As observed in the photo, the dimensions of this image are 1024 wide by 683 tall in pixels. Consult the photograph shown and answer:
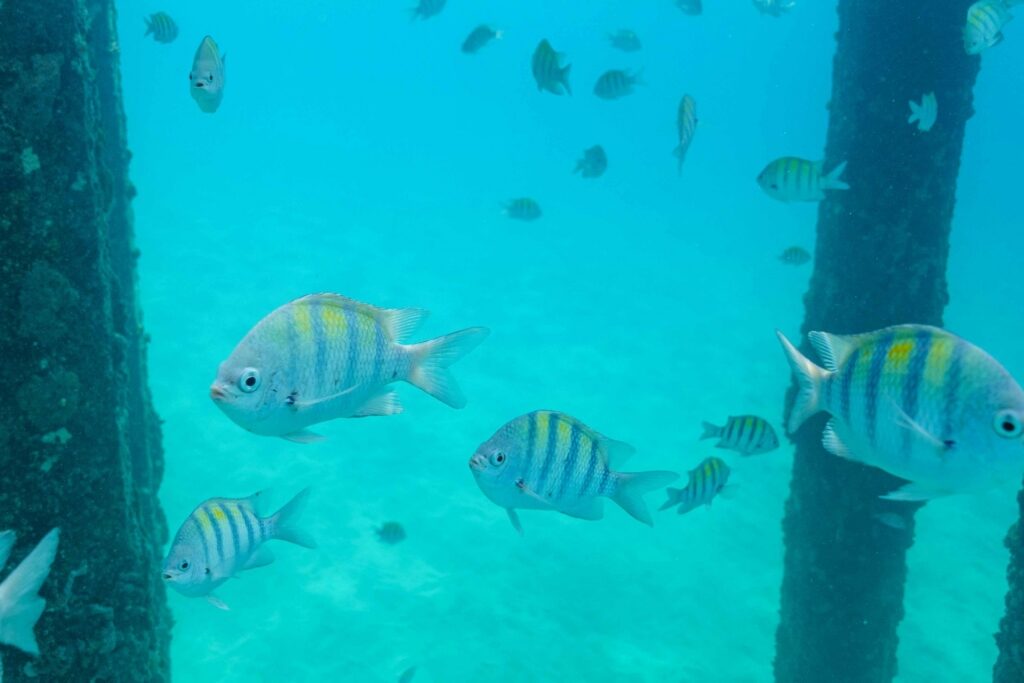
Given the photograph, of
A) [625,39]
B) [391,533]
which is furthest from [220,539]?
[625,39]

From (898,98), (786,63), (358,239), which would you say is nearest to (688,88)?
(786,63)

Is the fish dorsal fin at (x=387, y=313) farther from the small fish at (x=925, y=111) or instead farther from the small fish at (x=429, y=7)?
the small fish at (x=429, y=7)

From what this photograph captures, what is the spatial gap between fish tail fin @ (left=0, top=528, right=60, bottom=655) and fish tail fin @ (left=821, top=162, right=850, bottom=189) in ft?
16.7

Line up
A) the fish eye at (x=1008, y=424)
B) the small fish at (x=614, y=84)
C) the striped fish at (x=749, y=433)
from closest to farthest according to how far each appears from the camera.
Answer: the fish eye at (x=1008, y=424)
the striped fish at (x=749, y=433)
the small fish at (x=614, y=84)

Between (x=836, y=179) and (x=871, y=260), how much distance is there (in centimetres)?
64

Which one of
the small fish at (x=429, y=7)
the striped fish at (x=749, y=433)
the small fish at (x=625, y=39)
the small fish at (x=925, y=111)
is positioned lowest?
the striped fish at (x=749, y=433)

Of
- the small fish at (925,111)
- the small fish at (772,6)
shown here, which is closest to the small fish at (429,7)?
the small fish at (772,6)

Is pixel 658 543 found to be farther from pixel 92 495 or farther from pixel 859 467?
pixel 92 495

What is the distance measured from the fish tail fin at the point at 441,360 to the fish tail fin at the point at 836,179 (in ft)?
12.1

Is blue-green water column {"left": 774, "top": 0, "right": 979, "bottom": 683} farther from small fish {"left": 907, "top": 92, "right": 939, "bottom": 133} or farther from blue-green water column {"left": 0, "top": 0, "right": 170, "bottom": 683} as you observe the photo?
blue-green water column {"left": 0, "top": 0, "right": 170, "bottom": 683}

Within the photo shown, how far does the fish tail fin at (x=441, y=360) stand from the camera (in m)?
2.58

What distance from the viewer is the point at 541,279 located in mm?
24359

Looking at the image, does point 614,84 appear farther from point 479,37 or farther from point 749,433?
point 749,433

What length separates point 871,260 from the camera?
16.7 feet
